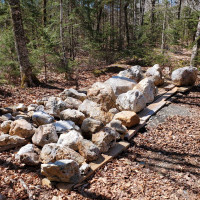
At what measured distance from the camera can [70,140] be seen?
3936mm

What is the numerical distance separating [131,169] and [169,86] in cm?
540

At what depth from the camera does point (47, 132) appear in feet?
13.1

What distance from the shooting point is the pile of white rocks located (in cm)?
346

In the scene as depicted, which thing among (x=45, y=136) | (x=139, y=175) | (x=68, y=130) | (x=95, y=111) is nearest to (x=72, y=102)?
(x=95, y=111)

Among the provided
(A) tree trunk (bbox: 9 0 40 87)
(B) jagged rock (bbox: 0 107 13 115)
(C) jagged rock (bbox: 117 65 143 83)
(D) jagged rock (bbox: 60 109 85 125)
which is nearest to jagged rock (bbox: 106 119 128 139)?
(D) jagged rock (bbox: 60 109 85 125)

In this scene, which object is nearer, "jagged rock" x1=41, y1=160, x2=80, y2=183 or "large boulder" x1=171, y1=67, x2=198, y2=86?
"jagged rock" x1=41, y1=160, x2=80, y2=183

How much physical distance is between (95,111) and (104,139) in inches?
55.1

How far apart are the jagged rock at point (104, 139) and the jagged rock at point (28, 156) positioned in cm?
120

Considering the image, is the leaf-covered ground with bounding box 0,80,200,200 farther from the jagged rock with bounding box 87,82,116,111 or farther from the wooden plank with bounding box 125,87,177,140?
the jagged rock with bounding box 87,82,116,111

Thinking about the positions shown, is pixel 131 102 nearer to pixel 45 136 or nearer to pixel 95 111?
pixel 95 111

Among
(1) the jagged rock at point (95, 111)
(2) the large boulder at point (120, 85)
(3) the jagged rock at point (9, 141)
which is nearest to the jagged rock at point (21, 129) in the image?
(3) the jagged rock at point (9, 141)

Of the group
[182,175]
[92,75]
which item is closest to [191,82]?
[92,75]

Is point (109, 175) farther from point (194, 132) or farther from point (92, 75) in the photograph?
point (92, 75)

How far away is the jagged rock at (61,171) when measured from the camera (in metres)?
3.11
